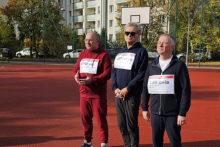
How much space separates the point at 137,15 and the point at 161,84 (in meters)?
12.9

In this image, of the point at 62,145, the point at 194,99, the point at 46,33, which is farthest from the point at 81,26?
the point at 62,145

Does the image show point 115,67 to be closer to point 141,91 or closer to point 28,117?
point 141,91

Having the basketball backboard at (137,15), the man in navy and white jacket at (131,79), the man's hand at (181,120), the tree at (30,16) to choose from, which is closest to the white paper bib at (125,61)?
the man in navy and white jacket at (131,79)

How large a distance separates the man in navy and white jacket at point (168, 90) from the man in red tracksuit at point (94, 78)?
2.77ft

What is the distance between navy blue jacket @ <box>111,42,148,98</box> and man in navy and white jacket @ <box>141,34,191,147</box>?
0.26m

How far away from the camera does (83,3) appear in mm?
45562

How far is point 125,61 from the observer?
324 centimetres

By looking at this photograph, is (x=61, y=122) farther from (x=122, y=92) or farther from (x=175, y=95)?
(x=175, y=95)

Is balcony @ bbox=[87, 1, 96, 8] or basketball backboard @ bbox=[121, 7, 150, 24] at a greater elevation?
balcony @ bbox=[87, 1, 96, 8]

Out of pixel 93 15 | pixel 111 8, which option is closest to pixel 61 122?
pixel 111 8

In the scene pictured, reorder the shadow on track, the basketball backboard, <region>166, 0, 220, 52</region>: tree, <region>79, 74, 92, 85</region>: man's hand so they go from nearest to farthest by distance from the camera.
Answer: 1. <region>79, 74, 92, 85</region>: man's hand
2. the shadow on track
3. the basketball backboard
4. <region>166, 0, 220, 52</region>: tree

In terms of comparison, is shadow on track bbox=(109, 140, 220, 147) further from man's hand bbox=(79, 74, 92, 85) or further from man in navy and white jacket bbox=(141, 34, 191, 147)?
man's hand bbox=(79, 74, 92, 85)

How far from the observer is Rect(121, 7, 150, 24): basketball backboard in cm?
1499

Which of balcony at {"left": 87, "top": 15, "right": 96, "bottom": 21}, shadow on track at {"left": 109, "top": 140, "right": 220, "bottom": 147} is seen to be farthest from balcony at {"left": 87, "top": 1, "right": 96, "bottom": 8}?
shadow on track at {"left": 109, "top": 140, "right": 220, "bottom": 147}
